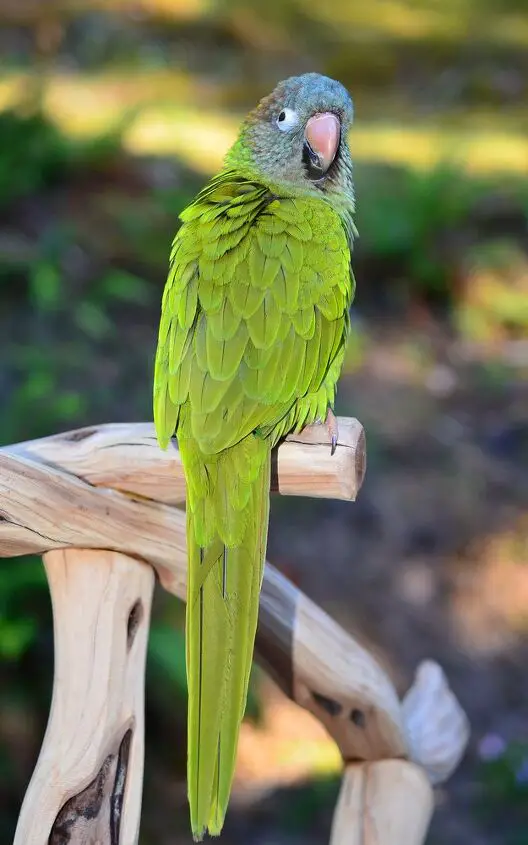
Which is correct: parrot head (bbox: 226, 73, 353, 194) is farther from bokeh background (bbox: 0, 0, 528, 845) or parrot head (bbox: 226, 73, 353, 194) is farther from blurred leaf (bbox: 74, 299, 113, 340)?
blurred leaf (bbox: 74, 299, 113, 340)

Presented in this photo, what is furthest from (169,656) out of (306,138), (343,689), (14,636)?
(306,138)

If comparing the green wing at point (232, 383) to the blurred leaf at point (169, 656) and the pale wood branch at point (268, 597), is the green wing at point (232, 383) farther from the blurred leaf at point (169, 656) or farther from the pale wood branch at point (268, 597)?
the blurred leaf at point (169, 656)

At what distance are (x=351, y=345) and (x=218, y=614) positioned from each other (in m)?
4.21

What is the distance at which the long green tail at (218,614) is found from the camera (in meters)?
1.71

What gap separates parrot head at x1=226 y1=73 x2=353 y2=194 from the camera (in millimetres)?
2469

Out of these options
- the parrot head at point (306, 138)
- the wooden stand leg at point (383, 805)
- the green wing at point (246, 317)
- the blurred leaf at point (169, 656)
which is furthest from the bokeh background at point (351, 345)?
Answer: the parrot head at point (306, 138)

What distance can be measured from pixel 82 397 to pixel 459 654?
218cm

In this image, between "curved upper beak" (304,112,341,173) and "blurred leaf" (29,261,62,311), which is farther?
"blurred leaf" (29,261,62,311)

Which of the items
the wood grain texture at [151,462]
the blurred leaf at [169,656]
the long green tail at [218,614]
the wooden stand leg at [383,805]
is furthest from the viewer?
the blurred leaf at [169,656]

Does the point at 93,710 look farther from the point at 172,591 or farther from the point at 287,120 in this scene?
the point at 287,120

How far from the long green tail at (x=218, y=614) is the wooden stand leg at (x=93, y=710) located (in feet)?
0.78

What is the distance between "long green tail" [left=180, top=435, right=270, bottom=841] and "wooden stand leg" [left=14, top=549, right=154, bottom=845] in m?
0.24

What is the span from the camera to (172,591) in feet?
6.86

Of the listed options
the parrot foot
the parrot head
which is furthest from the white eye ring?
the parrot foot
